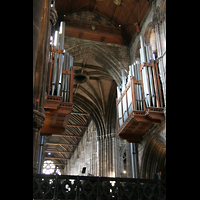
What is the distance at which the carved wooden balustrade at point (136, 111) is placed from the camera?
11.1 meters

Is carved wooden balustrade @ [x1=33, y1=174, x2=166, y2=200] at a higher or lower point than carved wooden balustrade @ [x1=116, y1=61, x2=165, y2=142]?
lower

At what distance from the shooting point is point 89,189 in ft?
30.5

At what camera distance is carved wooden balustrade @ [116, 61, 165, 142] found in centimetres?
1115

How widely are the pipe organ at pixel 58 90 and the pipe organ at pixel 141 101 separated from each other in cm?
284

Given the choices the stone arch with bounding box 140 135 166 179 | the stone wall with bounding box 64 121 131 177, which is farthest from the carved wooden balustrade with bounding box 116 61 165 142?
the stone wall with bounding box 64 121 131 177

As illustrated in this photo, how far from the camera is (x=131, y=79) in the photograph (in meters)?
12.4

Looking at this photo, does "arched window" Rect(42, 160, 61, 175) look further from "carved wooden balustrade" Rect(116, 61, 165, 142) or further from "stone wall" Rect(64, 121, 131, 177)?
"carved wooden balustrade" Rect(116, 61, 165, 142)

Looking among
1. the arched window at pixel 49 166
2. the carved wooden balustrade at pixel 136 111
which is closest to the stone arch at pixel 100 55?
the carved wooden balustrade at pixel 136 111

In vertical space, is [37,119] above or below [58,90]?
below

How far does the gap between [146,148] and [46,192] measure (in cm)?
640

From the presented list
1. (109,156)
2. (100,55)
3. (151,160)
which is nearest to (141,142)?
(151,160)

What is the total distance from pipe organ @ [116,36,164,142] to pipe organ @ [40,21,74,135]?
9.33 ft

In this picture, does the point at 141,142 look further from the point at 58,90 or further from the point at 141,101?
the point at 58,90

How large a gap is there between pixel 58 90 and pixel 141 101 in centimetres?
384
